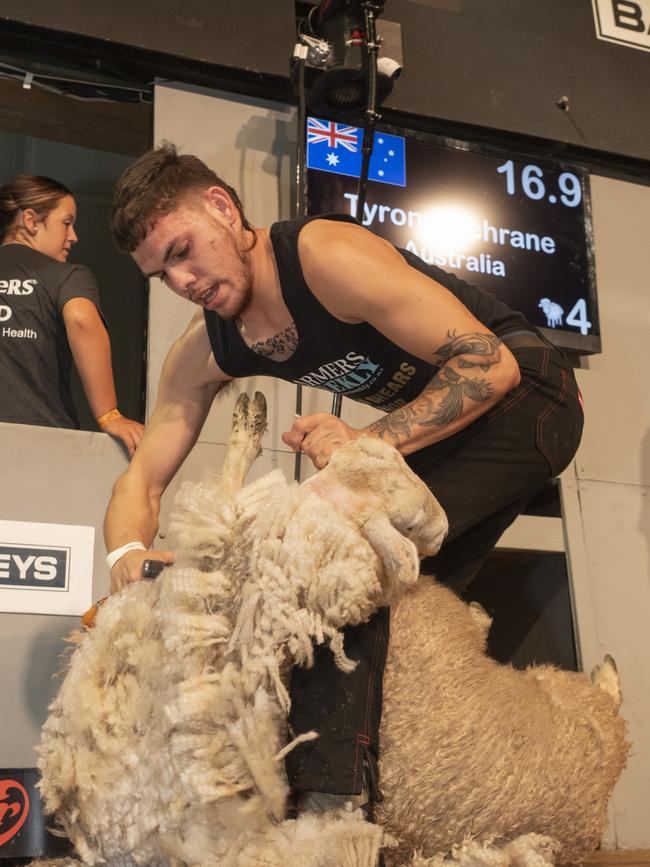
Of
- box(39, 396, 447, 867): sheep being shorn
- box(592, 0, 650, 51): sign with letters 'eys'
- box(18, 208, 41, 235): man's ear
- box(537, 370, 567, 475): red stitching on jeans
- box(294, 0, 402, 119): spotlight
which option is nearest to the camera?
box(39, 396, 447, 867): sheep being shorn

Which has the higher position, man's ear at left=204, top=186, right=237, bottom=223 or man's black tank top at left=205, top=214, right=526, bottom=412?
man's ear at left=204, top=186, right=237, bottom=223

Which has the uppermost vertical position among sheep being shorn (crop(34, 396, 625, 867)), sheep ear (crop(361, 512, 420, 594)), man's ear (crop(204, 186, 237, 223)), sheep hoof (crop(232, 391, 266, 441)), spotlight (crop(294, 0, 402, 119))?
spotlight (crop(294, 0, 402, 119))

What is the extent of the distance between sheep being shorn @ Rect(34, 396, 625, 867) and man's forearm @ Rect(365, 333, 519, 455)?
10.0 inches

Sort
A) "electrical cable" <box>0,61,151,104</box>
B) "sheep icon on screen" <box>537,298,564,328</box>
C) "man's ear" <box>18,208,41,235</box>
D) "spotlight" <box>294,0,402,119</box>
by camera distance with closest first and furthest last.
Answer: "man's ear" <box>18,208,41,235</box> < "spotlight" <box>294,0,402,119</box> < "electrical cable" <box>0,61,151,104</box> < "sheep icon on screen" <box>537,298,564,328</box>

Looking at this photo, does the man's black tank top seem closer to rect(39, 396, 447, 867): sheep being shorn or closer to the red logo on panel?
rect(39, 396, 447, 867): sheep being shorn

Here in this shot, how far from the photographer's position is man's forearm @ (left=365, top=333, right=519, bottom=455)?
4.19 feet

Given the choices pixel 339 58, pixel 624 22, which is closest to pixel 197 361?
pixel 339 58

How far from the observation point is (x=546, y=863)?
3.21ft

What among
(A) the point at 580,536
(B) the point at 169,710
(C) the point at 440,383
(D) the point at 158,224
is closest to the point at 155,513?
(D) the point at 158,224

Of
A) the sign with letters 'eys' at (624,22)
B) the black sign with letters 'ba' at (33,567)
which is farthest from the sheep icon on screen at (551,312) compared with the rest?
the black sign with letters 'ba' at (33,567)

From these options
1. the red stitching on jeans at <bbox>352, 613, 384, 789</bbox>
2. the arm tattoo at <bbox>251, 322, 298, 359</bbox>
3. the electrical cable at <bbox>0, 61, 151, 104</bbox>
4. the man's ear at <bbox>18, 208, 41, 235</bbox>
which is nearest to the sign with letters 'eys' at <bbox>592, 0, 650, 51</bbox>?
the electrical cable at <bbox>0, 61, 151, 104</bbox>

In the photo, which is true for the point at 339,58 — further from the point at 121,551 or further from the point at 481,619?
the point at 481,619

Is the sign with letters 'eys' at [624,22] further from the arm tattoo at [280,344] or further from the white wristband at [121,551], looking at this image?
the white wristband at [121,551]

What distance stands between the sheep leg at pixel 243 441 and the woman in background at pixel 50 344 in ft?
3.01
